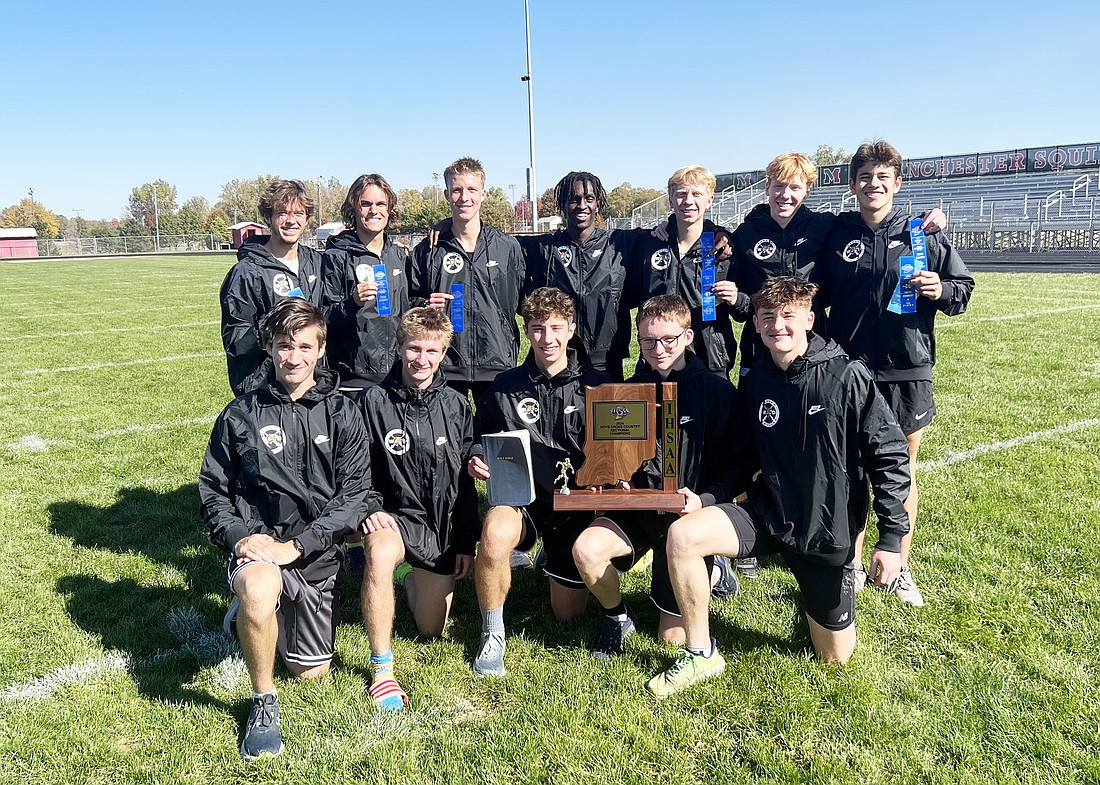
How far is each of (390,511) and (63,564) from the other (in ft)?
7.37

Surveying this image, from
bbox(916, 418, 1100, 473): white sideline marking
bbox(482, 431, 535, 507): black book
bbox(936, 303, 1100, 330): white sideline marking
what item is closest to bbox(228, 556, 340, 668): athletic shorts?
bbox(482, 431, 535, 507): black book

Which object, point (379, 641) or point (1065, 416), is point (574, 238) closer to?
point (379, 641)

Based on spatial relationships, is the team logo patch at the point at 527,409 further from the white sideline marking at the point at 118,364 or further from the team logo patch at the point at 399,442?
the white sideline marking at the point at 118,364

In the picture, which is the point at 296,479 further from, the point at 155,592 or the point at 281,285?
the point at 155,592

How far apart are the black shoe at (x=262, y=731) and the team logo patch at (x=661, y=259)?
280 centimetres

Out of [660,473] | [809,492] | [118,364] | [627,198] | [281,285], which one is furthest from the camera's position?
[627,198]

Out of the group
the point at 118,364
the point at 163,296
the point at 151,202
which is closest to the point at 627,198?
the point at 151,202

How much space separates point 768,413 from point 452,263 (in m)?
2.01

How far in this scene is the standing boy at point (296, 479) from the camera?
10.4 ft

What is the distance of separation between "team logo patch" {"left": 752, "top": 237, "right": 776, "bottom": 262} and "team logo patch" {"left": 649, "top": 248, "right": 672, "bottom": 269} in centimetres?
46

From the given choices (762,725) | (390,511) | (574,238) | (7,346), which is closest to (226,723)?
(390,511)

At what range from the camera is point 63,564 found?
14.5 feet

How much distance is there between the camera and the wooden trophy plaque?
3.23 meters

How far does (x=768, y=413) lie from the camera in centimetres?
326
